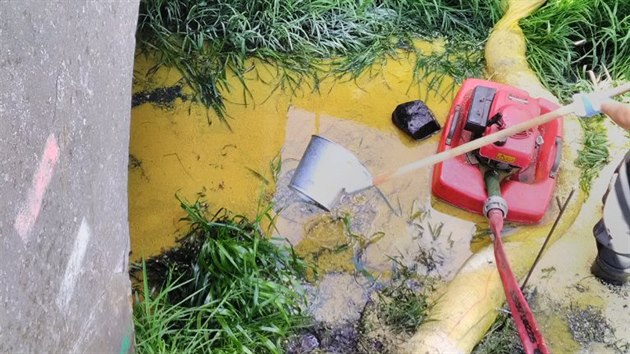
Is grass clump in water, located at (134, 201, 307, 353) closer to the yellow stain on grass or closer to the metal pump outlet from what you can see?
the yellow stain on grass

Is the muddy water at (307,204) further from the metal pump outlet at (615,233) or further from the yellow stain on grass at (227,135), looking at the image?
the metal pump outlet at (615,233)

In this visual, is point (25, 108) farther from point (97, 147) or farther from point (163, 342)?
point (163, 342)

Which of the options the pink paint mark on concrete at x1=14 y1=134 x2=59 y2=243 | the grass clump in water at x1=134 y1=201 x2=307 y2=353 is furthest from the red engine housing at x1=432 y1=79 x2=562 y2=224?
the pink paint mark on concrete at x1=14 y1=134 x2=59 y2=243

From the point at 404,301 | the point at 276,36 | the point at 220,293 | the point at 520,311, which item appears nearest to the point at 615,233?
the point at 520,311

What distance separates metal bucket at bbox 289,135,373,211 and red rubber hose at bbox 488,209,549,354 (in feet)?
2.63

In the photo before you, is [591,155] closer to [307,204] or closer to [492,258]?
[492,258]

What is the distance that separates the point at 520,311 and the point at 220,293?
1.15m

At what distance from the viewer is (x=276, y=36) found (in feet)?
Result: 11.9

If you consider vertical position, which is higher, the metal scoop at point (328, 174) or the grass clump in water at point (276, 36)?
the grass clump in water at point (276, 36)

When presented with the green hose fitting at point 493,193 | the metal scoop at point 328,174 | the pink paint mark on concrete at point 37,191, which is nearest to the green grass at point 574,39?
the metal scoop at point 328,174

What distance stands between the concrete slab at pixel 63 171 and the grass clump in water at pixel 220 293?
1.50 feet

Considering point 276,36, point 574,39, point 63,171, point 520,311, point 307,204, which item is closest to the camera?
point 63,171

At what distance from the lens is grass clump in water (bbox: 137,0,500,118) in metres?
3.55

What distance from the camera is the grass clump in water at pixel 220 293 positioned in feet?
8.58
